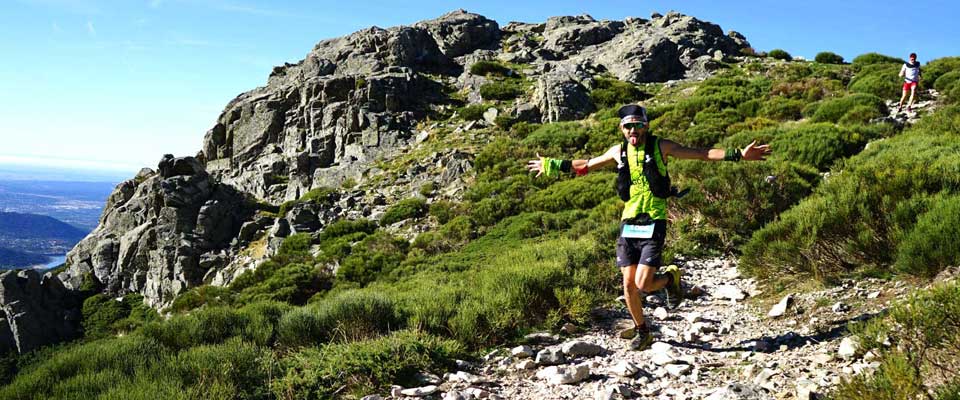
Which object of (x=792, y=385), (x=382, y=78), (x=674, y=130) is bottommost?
(x=792, y=385)

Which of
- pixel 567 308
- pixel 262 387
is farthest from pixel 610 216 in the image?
pixel 262 387

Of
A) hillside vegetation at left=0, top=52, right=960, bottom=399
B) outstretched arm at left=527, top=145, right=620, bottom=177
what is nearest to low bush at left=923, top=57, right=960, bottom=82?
hillside vegetation at left=0, top=52, right=960, bottom=399

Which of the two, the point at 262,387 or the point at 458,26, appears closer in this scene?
the point at 262,387

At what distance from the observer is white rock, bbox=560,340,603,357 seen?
4.75 meters

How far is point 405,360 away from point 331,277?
42.4 feet

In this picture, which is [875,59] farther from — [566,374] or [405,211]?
[566,374]

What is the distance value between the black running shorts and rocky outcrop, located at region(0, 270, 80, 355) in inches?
819

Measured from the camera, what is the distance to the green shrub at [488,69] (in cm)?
3769

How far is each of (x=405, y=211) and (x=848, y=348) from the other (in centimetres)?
1743

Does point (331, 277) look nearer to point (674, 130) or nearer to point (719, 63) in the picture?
point (674, 130)

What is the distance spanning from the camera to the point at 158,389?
3719 millimetres

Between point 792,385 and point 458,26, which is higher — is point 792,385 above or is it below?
below

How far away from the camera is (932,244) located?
4910 millimetres

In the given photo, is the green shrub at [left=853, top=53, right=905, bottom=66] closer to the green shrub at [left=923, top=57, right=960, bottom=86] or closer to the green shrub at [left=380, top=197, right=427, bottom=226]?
the green shrub at [left=923, top=57, right=960, bottom=86]
